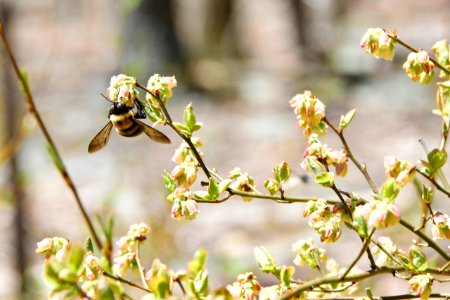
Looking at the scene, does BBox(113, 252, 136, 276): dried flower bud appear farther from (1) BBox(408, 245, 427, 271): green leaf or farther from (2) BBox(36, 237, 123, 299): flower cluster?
(1) BBox(408, 245, 427, 271): green leaf

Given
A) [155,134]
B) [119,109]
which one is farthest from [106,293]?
[119,109]

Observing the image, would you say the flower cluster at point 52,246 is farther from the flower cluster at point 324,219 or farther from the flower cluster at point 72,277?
the flower cluster at point 324,219

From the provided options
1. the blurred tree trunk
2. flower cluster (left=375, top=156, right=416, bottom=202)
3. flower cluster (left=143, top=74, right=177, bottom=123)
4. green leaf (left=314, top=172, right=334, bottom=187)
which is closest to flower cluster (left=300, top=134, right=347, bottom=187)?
green leaf (left=314, top=172, right=334, bottom=187)

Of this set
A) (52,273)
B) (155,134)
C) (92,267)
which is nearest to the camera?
(52,273)

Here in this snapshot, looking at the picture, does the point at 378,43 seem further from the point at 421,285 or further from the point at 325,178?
the point at 421,285

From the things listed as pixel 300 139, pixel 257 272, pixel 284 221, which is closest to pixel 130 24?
pixel 300 139

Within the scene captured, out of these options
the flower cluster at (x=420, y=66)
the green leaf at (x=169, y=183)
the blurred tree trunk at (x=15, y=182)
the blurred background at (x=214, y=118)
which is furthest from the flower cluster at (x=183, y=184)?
the blurred tree trunk at (x=15, y=182)
